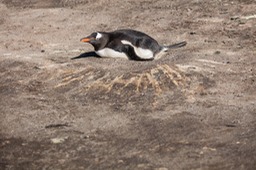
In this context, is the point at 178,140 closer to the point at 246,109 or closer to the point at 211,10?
the point at 246,109

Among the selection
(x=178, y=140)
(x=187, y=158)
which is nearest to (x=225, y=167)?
(x=187, y=158)

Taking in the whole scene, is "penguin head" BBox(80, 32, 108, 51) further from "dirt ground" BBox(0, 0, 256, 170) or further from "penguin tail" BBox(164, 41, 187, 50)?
"penguin tail" BBox(164, 41, 187, 50)

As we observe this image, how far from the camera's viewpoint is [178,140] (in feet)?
34.6

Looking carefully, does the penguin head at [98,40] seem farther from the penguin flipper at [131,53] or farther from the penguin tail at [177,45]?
the penguin tail at [177,45]

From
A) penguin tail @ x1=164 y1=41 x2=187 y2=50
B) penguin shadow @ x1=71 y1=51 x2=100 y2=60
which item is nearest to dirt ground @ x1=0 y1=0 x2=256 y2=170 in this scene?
penguin shadow @ x1=71 y1=51 x2=100 y2=60

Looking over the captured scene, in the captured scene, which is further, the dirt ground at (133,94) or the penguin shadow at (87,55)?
the penguin shadow at (87,55)

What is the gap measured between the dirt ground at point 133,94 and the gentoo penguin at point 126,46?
22 centimetres

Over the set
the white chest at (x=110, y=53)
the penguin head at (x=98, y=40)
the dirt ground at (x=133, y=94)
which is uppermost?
the penguin head at (x=98, y=40)

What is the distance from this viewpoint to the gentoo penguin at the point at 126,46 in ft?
48.1

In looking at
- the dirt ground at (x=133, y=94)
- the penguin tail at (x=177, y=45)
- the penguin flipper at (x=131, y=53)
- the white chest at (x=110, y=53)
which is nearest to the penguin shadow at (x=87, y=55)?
the dirt ground at (x=133, y=94)

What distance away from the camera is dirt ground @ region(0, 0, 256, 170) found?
1012 centimetres

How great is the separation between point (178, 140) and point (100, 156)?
1.23 meters

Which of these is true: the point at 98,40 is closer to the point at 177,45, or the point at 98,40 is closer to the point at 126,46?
the point at 126,46

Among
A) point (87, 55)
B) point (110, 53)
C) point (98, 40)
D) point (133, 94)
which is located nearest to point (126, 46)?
point (110, 53)
